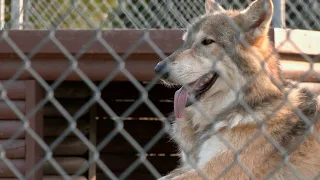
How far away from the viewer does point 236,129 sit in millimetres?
3992

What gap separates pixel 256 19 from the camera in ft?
13.2

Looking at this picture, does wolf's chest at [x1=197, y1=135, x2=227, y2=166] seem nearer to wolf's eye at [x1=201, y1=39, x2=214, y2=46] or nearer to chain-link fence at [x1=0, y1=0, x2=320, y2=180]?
chain-link fence at [x1=0, y1=0, x2=320, y2=180]

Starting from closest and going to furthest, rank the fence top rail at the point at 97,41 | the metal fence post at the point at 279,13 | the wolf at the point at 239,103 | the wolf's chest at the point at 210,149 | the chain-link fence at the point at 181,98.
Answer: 1. the chain-link fence at the point at 181,98
2. the wolf at the point at 239,103
3. the wolf's chest at the point at 210,149
4. the fence top rail at the point at 97,41
5. the metal fence post at the point at 279,13

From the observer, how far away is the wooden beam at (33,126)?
15.8 feet

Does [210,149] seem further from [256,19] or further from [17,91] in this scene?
[17,91]

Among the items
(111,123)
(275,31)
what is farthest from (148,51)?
(111,123)

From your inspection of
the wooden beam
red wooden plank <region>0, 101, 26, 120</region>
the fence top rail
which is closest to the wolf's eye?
the fence top rail

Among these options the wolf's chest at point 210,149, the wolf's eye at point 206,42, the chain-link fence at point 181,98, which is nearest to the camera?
the chain-link fence at point 181,98

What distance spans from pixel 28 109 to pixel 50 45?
56cm

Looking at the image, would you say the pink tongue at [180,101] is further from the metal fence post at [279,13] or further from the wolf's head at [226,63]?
the metal fence post at [279,13]

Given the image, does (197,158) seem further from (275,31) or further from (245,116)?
(275,31)

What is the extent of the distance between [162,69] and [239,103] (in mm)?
587

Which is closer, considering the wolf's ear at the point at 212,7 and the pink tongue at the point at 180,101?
the pink tongue at the point at 180,101

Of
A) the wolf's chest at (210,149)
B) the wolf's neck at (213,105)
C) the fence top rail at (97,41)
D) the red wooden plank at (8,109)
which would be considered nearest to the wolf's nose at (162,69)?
the wolf's neck at (213,105)
